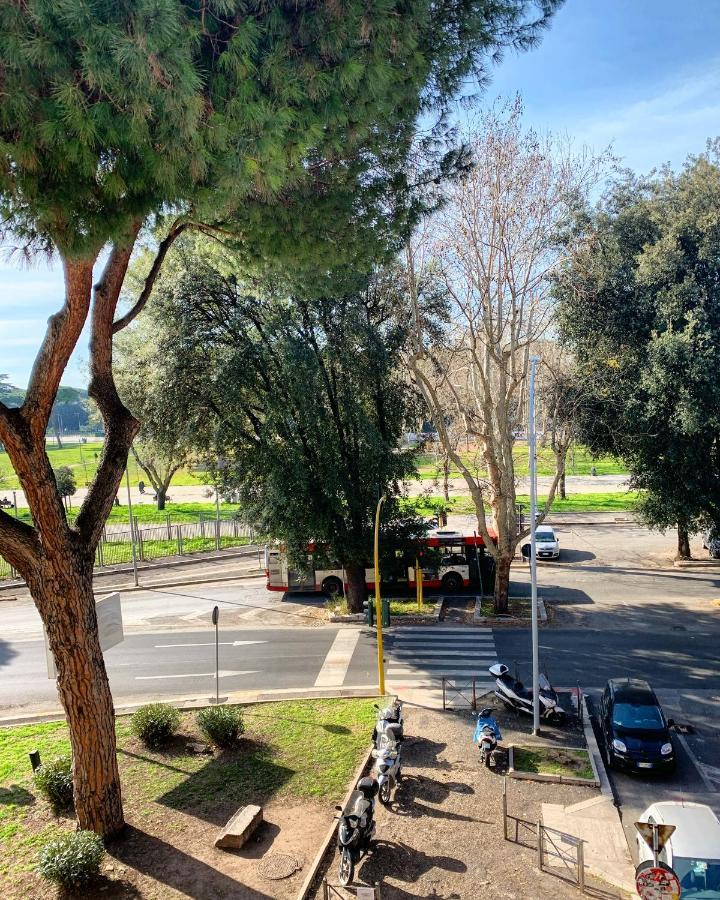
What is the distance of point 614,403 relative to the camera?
23.1m

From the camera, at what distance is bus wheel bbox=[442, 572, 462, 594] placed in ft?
86.0

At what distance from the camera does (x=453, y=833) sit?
10.1 meters

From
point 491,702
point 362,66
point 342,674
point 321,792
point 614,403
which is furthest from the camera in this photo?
point 614,403

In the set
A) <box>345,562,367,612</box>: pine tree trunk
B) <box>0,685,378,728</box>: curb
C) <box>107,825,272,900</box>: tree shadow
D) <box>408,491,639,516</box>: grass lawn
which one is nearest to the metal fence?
<box>345,562,367,612</box>: pine tree trunk

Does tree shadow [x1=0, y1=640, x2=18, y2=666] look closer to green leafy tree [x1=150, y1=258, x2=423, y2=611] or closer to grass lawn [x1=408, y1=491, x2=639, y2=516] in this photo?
green leafy tree [x1=150, y1=258, x2=423, y2=611]

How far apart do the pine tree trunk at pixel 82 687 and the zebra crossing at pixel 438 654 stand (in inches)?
339

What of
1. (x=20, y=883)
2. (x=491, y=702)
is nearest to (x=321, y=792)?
(x=20, y=883)

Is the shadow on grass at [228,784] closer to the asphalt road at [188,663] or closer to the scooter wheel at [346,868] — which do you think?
the scooter wheel at [346,868]

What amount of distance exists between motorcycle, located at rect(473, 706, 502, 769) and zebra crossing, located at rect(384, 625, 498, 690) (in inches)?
145

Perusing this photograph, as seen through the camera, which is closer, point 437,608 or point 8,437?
point 8,437

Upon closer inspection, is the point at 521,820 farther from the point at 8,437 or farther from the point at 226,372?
the point at 226,372

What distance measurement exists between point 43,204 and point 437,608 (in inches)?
740

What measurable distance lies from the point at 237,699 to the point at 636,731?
27.9 feet

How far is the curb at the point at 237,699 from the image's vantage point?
1523 cm
